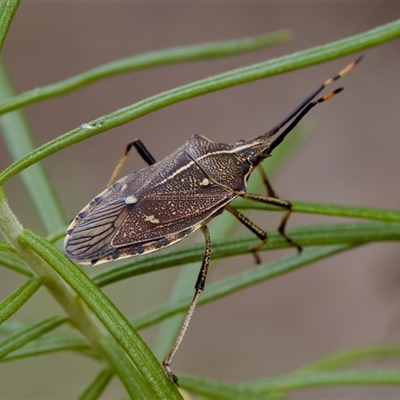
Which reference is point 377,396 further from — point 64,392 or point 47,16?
point 47,16

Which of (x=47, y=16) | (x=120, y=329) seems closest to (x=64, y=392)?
(x=120, y=329)

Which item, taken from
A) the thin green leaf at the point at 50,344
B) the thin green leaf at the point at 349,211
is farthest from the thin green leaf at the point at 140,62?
the thin green leaf at the point at 349,211

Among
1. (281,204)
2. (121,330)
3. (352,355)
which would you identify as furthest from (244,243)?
(352,355)

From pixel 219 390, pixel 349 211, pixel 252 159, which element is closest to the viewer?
pixel 349 211

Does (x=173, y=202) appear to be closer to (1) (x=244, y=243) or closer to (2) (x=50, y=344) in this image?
(1) (x=244, y=243)

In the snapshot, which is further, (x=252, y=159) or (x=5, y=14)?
(x=252, y=159)

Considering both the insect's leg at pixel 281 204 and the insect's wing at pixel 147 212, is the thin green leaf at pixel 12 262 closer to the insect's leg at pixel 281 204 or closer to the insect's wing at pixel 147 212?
the insect's wing at pixel 147 212

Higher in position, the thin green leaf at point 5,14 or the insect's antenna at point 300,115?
the thin green leaf at point 5,14
